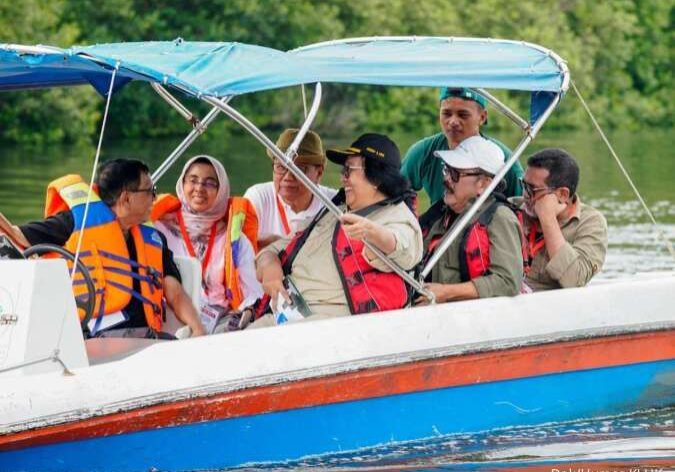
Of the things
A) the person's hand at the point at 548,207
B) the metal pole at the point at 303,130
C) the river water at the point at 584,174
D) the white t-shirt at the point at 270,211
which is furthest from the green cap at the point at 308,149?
the river water at the point at 584,174

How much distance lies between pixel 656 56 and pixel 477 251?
151ft

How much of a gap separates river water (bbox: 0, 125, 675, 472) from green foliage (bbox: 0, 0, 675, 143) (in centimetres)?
117

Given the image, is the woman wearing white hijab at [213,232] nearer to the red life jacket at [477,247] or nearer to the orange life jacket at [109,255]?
the orange life jacket at [109,255]

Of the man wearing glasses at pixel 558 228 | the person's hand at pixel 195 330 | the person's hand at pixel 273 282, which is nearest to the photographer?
the person's hand at pixel 273 282

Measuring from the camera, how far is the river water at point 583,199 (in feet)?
18.9

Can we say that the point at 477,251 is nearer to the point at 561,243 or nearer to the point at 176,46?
the point at 561,243

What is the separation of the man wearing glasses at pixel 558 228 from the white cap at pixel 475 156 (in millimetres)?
343

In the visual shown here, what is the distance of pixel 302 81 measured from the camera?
17.2 feet

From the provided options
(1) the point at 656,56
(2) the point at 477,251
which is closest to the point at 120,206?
(2) the point at 477,251

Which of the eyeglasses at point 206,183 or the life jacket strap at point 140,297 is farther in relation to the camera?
the eyeglasses at point 206,183

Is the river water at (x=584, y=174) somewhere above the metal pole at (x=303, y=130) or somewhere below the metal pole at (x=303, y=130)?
above

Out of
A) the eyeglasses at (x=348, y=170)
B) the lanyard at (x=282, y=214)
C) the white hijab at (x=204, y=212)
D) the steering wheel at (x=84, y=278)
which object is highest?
the lanyard at (x=282, y=214)

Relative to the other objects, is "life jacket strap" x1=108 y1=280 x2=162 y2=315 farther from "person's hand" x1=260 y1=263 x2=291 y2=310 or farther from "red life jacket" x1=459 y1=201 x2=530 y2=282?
"red life jacket" x1=459 y1=201 x2=530 y2=282

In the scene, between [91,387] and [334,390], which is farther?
[334,390]
